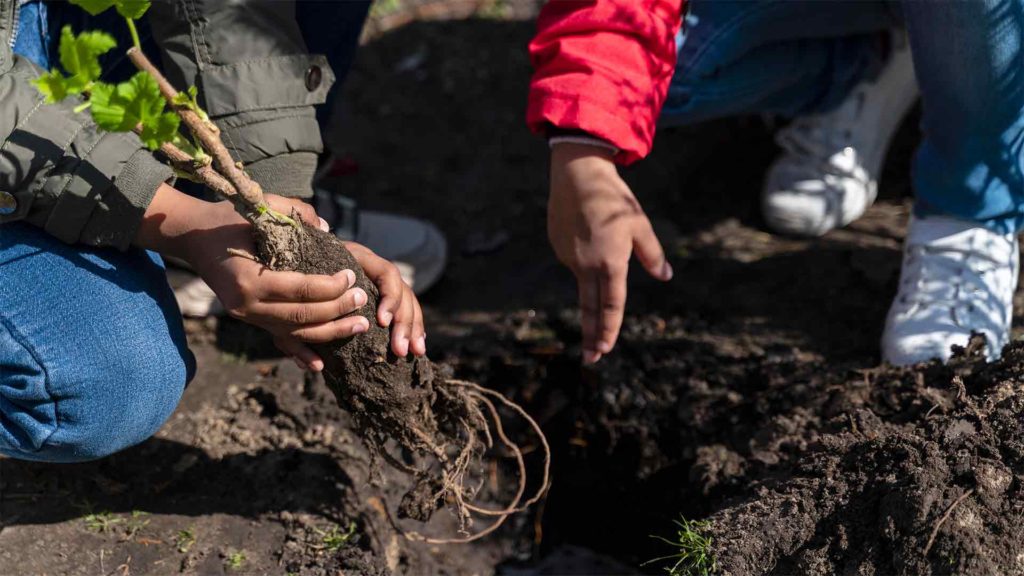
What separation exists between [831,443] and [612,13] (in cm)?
104

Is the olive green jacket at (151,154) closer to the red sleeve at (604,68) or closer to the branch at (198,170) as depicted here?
the branch at (198,170)

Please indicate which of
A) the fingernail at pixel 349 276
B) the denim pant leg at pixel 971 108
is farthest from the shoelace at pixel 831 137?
the fingernail at pixel 349 276

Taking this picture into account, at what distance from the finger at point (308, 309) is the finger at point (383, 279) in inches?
4.0

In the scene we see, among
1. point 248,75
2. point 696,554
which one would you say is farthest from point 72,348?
point 696,554

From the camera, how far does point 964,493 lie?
1660 millimetres

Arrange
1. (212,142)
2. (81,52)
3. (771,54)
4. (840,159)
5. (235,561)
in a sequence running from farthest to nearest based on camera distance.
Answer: (840,159) → (771,54) → (235,561) → (212,142) → (81,52)

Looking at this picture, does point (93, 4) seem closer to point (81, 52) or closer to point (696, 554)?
point (81, 52)

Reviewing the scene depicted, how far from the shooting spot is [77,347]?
1854mm

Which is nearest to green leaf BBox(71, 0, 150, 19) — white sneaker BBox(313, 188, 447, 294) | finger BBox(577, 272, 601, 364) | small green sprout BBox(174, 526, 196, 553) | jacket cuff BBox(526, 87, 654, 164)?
jacket cuff BBox(526, 87, 654, 164)

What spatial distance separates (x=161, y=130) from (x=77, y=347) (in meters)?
0.65

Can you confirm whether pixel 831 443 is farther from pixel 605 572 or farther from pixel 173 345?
pixel 173 345

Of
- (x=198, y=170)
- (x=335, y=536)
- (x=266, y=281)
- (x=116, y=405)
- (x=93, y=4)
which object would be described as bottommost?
(x=335, y=536)

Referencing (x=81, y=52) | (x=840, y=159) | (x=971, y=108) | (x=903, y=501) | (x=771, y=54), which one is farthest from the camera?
(x=840, y=159)

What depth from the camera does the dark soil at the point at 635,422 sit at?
1.76 meters
